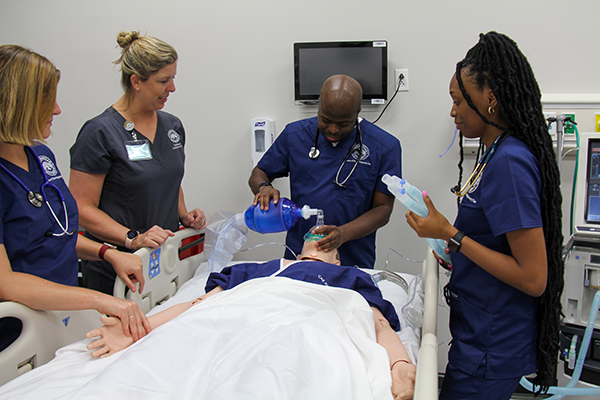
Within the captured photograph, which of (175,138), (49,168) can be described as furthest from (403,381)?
(175,138)

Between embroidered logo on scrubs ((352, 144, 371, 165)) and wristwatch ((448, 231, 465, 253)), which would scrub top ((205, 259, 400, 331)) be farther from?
embroidered logo on scrubs ((352, 144, 371, 165))

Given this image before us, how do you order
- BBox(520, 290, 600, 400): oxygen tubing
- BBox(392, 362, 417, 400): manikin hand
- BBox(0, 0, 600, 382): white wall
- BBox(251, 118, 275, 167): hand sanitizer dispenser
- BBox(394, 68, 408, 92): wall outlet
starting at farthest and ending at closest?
BBox(251, 118, 275, 167): hand sanitizer dispenser < BBox(394, 68, 408, 92): wall outlet < BBox(0, 0, 600, 382): white wall < BBox(520, 290, 600, 400): oxygen tubing < BBox(392, 362, 417, 400): manikin hand

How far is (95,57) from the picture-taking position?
299cm

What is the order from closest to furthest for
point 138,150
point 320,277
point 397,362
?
1. point 397,362
2. point 320,277
3. point 138,150

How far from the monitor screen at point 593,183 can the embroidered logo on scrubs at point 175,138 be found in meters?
1.90

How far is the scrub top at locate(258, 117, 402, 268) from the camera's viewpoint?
2129 millimetres

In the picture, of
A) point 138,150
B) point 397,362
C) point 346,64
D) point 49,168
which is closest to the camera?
point 397,362

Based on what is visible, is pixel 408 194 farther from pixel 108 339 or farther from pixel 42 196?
pixel 42 196

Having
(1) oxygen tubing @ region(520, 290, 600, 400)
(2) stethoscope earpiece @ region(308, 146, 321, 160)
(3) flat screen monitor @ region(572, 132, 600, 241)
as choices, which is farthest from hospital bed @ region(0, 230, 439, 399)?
(3) flat screen monitor @ region(572, 132, 600, 241)

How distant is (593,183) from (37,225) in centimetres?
221

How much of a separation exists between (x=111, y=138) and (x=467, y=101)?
1389 millimetres

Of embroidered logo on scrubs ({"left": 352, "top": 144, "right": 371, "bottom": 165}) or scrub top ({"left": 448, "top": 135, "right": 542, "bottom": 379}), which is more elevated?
embroidered logo on scrubs ({"left": 352, "top": 144, "right": 371, "bottom": 165})

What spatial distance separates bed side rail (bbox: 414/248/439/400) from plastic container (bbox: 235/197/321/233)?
678 mm

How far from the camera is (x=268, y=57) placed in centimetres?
280
